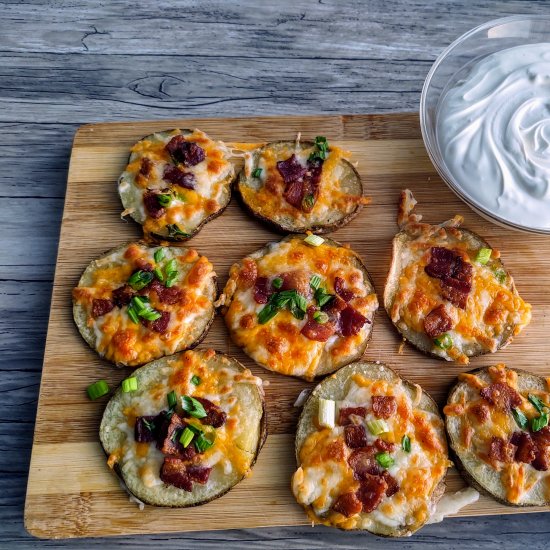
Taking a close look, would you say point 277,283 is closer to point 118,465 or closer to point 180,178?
point 180,178

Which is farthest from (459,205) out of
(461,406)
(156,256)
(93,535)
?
(93,535)

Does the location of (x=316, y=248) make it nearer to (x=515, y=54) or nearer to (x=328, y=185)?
(x=328, y=185)

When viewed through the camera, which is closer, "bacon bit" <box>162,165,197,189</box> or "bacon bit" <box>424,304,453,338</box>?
"bacon bit" <box>424,304,453,338</box>

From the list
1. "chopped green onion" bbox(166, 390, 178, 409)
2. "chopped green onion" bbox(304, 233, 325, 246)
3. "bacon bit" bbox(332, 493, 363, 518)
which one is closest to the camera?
"bacon bit" bbox(332, 493, 363, 518)

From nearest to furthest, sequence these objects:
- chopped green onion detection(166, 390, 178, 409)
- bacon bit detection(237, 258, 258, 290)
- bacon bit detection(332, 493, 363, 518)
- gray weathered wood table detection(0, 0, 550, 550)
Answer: bacon bit detection(332, 493, 363, 518) < chopped green onion detection(166, 390, 178, 409) < bacon bit detection(237, 258, 258, 290) < gray weathered wood table detection(0, 0, 550, 550)

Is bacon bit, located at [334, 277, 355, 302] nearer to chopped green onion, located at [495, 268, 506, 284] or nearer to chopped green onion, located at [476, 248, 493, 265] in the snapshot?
chopped green onion, located at [476, 248, 493, 265]

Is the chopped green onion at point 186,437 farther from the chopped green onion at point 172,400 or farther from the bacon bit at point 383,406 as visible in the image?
the bacon bit at point 383,406

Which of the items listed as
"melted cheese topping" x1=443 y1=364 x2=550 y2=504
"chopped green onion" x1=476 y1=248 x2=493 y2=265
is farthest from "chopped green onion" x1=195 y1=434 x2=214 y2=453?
"chopped green onion" x1=476 y1=248 x2=493 y2=265

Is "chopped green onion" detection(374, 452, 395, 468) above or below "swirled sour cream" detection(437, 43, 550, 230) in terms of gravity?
below
